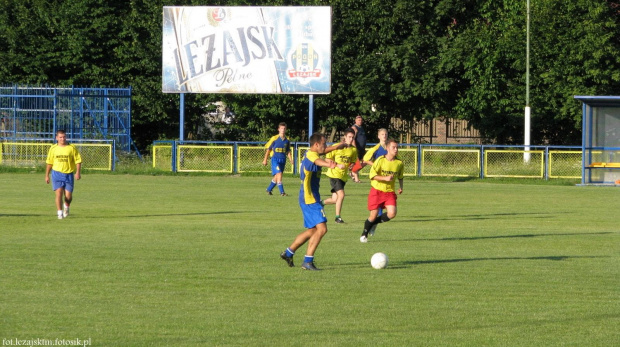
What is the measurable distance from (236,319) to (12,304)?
235 centimetres

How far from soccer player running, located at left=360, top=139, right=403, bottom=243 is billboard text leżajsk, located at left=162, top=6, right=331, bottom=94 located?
70.2ft

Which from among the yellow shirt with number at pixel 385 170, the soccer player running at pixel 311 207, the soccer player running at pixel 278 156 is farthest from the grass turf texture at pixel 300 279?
the soccer player running at pixel 278 156

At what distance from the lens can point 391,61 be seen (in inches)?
1668

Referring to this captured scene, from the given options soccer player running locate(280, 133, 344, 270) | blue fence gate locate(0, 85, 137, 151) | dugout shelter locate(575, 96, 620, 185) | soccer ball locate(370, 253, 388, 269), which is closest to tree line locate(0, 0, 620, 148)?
blue fence gate locate(0, 85, 137, 151)

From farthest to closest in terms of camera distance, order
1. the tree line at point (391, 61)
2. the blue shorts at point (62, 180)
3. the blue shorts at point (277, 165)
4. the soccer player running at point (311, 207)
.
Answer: the tree line at point (391, 61) < the blue shorts at point (277, 165) < the blue shorts at point (62, 180) < the soccer player running at point (311, 207)

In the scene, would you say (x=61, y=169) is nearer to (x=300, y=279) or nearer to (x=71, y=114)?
(x=300, y=279)

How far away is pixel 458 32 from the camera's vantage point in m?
43.4

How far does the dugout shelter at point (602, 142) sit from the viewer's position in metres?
31.7

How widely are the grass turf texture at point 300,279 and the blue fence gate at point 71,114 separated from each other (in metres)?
18.6

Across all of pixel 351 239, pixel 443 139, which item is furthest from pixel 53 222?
pixel 443 139

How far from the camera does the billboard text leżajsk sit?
36469 millimetres

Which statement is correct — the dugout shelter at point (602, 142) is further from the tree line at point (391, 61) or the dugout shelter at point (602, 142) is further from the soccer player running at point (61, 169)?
the soccer player running at point (61, 169)

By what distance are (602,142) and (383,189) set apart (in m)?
19.2

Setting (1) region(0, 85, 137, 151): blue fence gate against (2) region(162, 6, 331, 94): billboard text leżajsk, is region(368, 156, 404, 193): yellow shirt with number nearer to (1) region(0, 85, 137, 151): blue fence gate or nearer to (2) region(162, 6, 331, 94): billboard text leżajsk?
(2) region(162, 6, 331, 94): billboard text leżajsk
